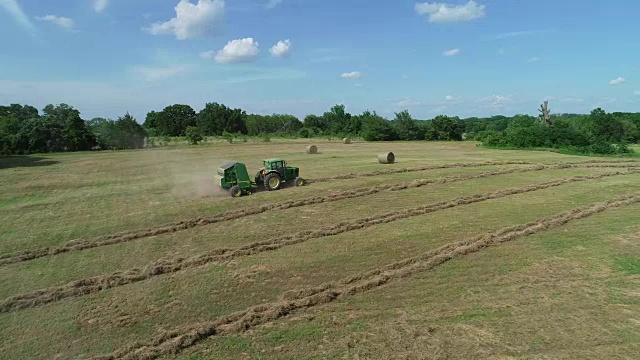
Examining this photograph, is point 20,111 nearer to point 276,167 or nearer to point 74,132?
point 74,132

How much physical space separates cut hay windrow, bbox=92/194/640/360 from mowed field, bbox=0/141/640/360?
A: 43 mm

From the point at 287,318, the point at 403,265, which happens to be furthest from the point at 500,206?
the point at 287,318

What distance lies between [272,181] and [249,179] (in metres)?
1.25

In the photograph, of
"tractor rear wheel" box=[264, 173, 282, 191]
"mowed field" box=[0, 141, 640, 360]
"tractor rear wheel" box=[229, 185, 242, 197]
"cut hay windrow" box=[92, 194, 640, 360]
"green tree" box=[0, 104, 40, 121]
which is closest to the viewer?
"cut hay windrow" box=[92, 194, 640, 360]

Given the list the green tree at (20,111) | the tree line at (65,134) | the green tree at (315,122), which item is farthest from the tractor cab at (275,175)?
the green tree at (315,122)

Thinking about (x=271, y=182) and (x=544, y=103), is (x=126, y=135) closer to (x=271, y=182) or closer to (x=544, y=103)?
(x=271, y=182)

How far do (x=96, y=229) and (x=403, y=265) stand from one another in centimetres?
1038

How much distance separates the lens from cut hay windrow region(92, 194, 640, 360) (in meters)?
7.53

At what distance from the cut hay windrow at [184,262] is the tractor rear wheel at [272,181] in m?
6.76

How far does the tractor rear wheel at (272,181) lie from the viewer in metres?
21.3

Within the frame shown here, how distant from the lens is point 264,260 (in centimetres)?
1179

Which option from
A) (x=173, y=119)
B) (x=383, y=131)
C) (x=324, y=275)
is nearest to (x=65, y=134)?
(x=383, y=131)

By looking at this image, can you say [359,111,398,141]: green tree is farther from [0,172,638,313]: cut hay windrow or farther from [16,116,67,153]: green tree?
[0,172,638,313]: cut hay windrow

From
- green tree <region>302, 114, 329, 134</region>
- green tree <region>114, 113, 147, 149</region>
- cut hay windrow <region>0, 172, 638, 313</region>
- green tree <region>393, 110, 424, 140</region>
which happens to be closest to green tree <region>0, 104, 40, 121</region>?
green tree <region>114, 113, 147, 149</region>
